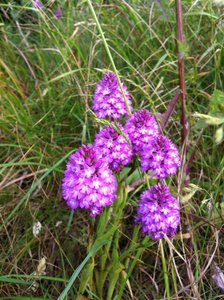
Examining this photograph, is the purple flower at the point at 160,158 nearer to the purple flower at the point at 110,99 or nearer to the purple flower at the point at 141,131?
the purple flower at the point at 141,131

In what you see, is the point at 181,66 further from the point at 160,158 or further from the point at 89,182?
the point at 89,182

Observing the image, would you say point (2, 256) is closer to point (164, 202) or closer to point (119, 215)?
point (119, 215)

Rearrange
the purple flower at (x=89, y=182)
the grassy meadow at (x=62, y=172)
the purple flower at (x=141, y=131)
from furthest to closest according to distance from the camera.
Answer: the grassy meadow at (x=62, y=172)
the purple flower at (x=141, y=131)
the purple flower at (x=89, y=182)

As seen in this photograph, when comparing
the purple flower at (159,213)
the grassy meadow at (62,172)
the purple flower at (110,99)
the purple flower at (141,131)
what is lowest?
the grassy meadow at (62,172)

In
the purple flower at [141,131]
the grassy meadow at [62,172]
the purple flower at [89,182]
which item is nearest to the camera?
the purple flower at [89,182]

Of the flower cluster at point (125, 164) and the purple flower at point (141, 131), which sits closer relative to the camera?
the flower cluster at point (125, 164)

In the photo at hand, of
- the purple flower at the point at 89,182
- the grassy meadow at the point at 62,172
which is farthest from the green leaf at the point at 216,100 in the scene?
the purple flower at the point at 89,182

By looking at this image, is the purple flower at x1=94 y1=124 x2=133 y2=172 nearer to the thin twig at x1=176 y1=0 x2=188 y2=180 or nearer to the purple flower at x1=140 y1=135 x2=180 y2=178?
the purple flower at x1=140 y1=135 x2=180 y2=178

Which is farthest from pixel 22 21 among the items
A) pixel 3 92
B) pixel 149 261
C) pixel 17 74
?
pixel 149 261
